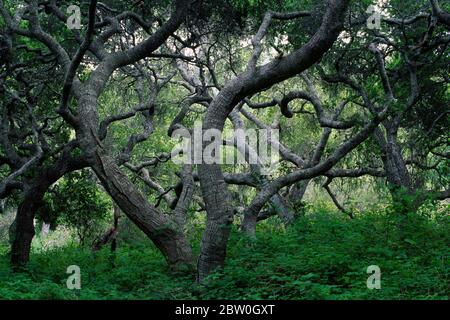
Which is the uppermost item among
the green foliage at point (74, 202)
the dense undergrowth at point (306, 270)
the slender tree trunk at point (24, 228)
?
the green foliage at point (74, 202)

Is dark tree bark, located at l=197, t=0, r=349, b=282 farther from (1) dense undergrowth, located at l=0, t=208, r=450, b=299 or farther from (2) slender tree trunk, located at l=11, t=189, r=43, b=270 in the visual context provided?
(2) slender tree trunk, located at l=11, t=189, r=43, b=270

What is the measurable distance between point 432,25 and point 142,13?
5753mm

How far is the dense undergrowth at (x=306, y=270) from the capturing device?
274 inches

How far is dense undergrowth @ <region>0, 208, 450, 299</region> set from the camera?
22.8ft

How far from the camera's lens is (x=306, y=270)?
795 centimetres

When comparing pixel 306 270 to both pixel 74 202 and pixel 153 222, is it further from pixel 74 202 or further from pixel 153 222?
pixel 74 202

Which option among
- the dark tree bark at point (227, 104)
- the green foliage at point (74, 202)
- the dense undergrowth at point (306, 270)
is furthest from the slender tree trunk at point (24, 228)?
the dark tree bark at point (227, 104)

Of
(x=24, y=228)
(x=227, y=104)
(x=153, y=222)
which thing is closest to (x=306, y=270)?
(x=153, y=222)

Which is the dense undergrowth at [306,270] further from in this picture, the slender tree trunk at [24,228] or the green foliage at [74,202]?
the green foliage at [74,202]

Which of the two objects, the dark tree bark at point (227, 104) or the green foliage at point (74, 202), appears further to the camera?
the green foliage at point (74, 202)

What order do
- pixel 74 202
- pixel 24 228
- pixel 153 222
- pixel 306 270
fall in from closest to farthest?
pixel 306 270 → pixel 153 222 → pixel 24 228 → pixel 74 202

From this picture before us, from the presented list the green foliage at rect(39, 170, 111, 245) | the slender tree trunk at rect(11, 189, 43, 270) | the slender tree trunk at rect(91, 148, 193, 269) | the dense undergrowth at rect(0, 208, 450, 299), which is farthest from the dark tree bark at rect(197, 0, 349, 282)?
the green foliage at rect(39, 170, 111, 245)

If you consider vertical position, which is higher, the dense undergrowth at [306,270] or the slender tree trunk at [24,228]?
the slender tree trunk at [24,228]
